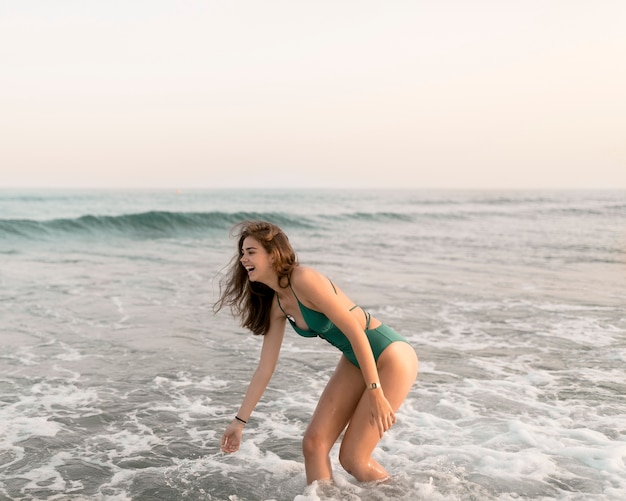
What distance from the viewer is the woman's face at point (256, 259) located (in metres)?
3.90

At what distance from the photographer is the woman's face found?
153 inches

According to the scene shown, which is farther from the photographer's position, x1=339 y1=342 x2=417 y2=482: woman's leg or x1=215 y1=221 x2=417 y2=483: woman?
x1=339 y1=342 x2=417 y2=482: woman's leg

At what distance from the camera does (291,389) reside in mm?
6867

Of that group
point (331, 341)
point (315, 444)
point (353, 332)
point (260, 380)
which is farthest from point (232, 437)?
point (353, 332)

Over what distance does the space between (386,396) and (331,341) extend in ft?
1.60

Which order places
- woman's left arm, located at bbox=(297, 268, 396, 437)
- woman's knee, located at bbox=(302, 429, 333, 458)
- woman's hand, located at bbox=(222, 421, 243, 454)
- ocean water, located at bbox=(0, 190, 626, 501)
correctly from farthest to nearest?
ocean water, located at bbox=(0, 190, 626, 501), woman's hand, located at bbox=(222, 421, 243, 454), woman's knee, located at bbox=(302, 429, 333, 458), woman's left arm, located at bbox=(297, 268, 396, 437)

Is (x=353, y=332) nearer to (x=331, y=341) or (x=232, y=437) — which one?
(x=331, y=341)

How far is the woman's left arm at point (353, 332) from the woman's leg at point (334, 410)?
34cm

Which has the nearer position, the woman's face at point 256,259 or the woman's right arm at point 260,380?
the woman's face at point 256,259

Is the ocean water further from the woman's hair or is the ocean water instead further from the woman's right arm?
the woman's hair

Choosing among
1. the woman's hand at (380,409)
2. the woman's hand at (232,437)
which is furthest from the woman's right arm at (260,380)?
the woman's hand at (380,409)

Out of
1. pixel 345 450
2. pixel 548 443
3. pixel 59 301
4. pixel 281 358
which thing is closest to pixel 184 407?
pixel 281 358

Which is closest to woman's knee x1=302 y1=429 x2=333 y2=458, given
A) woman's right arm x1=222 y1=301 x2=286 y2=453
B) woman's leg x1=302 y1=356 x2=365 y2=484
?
woman's leg x1=302 y1=356 x2=365 y2=484

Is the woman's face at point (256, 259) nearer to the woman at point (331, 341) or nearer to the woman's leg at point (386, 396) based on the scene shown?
the woman at point (331, 341)
